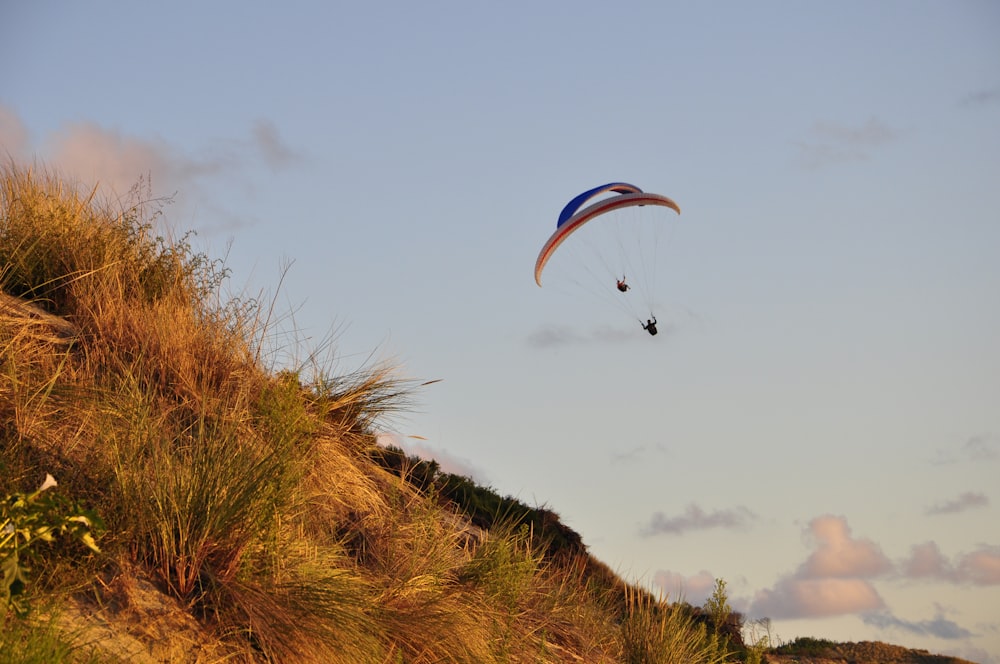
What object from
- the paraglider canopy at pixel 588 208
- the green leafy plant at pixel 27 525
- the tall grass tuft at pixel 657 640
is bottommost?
the green leafy plant at pixel 27 525

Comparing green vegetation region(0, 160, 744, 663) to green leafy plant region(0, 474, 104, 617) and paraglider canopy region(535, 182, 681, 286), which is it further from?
paraglider canopy region(535, 182, 681, 286)

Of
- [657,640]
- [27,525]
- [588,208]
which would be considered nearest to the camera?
[27,525]

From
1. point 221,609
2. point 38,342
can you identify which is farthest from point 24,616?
point 38,342

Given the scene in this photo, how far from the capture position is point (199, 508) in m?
6.23

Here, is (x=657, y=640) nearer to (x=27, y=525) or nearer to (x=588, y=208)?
(x=27, y=525)

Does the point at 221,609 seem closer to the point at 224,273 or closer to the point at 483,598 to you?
the point at 483,598

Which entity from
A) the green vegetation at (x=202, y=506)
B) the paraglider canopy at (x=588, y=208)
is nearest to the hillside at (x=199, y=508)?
the green vegetation at (x=202, y=506)

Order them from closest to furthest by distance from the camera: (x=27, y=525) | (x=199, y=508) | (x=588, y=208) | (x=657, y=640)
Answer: (x=27, y=525) < (x=199, y=508) < (x=657, y=640) < (x=588, y=208)

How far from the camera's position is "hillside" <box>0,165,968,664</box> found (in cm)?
587

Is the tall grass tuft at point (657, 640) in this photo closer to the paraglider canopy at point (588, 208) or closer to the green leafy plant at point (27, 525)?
the green leafy plant at point (27, 525)

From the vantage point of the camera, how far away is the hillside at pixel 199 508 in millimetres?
5871

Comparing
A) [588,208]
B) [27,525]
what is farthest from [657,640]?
[588,208]

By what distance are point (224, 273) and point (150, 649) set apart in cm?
519

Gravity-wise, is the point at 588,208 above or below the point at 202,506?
above
